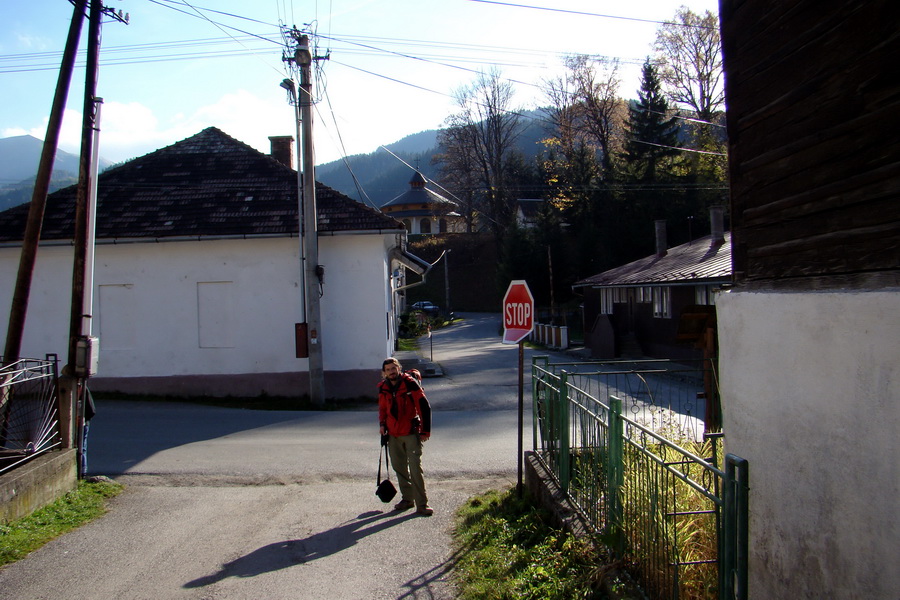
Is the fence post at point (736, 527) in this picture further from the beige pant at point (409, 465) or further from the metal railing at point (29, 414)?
the metal railing at point (29, 414)

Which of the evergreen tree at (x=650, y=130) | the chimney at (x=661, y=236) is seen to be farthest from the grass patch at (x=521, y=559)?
the evergreen tree at (x=650, y=130)

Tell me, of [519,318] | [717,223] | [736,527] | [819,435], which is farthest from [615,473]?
[717,223]

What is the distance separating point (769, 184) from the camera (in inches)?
146

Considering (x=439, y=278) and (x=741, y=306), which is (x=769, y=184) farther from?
(x=439, y=278)

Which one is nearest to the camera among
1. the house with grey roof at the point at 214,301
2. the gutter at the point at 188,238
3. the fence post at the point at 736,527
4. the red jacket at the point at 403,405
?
the fence post at the point at 736,527

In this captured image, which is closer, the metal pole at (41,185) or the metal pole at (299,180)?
the metal pole at (41,185)

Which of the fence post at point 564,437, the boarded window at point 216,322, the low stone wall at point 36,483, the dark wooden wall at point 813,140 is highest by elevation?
the dark wooden wall at point 813,140

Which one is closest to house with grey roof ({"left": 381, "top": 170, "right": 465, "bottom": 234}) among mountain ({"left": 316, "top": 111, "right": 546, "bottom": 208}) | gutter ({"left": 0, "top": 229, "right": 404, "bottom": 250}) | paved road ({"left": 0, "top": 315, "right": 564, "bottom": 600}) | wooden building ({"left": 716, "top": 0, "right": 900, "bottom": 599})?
mountain ({"left": 316, "top": 111, "right": 546, "bottom": 208})

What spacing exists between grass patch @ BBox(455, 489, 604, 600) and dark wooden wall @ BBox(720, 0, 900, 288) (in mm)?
2246

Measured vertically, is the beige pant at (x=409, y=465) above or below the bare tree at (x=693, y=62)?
below

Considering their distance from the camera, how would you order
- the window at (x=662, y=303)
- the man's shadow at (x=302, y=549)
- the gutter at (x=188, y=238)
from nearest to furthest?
the man's shadow at (x=302, y=549) → the gutter at (x=188, y=238) → the window at (x=662, y=303)

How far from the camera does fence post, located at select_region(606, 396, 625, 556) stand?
4.54 meters

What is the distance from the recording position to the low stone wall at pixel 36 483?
623 centimetres

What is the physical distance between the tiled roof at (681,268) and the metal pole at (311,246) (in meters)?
10.7
